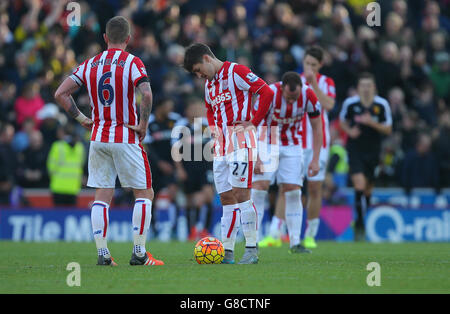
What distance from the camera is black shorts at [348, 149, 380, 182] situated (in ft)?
47.2

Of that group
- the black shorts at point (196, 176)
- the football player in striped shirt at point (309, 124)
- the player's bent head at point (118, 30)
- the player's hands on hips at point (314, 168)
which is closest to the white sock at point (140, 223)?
the player's bent head at point (118, 30)

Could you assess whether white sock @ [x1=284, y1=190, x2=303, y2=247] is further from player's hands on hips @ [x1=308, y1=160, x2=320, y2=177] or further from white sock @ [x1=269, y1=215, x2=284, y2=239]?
white sock @ [x1=269, y1=215, x2=284, y2=239]

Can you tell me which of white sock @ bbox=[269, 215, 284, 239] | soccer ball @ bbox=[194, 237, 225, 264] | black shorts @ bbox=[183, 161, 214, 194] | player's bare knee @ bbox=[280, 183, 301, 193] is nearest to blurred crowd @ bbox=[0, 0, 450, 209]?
black shorts @ bbox=[183, 161, 214, 194]

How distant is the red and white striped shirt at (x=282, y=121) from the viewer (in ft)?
35.6

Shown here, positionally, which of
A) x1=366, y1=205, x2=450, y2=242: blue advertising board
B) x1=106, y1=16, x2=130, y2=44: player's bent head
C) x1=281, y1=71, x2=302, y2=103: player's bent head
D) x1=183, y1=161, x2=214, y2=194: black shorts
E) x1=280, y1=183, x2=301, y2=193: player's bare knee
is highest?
x1=106, y1=16, x2=130, y2=44: player's bent head

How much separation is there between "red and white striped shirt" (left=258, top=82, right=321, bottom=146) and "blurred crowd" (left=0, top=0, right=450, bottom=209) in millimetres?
5858

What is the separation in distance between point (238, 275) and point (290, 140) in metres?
4.20

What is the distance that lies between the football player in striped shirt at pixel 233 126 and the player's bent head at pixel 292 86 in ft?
6.42

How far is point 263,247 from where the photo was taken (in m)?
12.5

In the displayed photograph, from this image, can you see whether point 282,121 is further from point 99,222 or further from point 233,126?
point 99,222

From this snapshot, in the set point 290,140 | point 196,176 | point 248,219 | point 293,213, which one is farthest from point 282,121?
point 196,176

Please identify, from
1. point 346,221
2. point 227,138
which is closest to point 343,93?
point 346,221

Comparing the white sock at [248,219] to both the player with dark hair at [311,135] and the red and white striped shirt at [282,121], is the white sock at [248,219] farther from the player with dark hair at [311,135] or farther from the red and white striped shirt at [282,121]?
the player with dark hair at [311,135]
